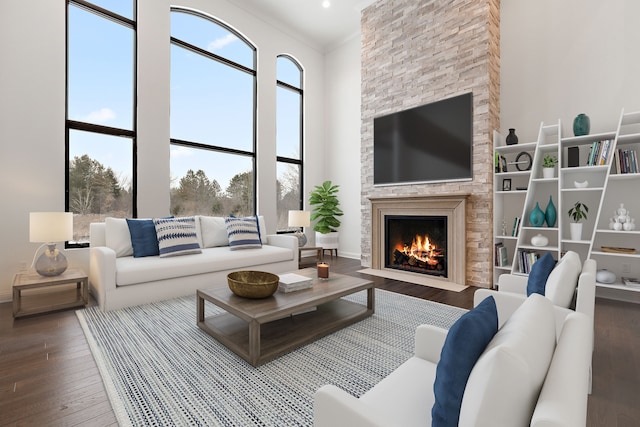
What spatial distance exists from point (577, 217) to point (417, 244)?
73.0 inches

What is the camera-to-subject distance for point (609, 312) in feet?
9.54

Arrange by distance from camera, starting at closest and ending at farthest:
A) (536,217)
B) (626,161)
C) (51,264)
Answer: (51,264) < (626,161) < (536,217)

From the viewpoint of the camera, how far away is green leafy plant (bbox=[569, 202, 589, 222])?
3403 mm

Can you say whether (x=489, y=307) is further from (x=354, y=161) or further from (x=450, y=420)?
(x=354, y=161)

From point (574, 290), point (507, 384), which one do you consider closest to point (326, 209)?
point (574, 290)

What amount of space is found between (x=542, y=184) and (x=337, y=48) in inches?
181

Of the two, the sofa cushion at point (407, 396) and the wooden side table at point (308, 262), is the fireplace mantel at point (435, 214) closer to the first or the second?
the wooden side table at point (308, 262)

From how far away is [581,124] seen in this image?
3.30 meters

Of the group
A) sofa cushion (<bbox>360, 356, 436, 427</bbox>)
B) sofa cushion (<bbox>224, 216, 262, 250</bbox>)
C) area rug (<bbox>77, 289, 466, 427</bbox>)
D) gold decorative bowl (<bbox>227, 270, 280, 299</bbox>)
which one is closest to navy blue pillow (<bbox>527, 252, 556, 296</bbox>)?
area rug (<bbox>77, 289, 466, 427</bbox>)

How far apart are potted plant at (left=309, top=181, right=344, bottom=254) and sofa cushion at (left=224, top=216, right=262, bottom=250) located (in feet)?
6.08

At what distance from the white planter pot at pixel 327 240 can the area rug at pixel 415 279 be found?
1.23 m

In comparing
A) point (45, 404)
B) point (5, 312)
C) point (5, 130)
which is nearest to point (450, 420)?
point (45, 404)

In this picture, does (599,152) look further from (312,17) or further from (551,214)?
(312,17)

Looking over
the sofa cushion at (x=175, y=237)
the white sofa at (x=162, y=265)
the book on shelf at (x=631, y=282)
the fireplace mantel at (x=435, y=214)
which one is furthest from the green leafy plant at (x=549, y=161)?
the sofa cushion at (x=175, y=237)
